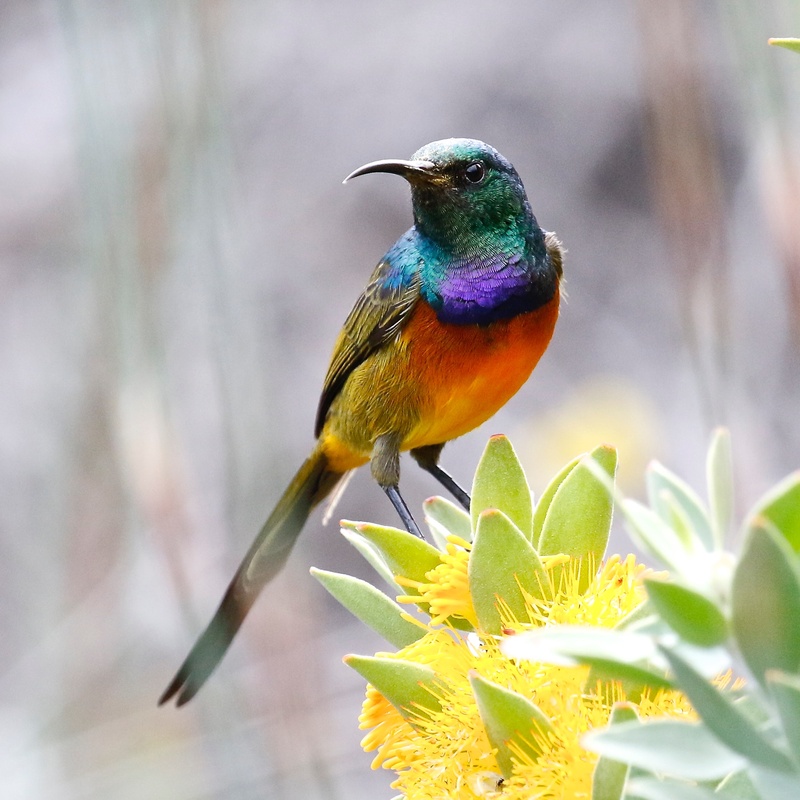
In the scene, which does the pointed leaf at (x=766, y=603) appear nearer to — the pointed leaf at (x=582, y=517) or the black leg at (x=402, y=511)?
the pointed leaf at (x=582, y=517)

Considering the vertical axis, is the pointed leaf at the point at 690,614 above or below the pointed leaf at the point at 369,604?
above

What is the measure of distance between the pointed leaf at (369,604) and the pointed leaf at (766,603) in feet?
1.73

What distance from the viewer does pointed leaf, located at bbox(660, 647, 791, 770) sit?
21.2 inches

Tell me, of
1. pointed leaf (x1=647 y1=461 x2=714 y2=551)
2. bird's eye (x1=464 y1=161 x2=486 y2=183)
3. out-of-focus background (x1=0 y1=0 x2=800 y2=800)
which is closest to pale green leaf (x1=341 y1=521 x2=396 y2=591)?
pointed leaf (x1=647 y1=461 x2=714 y2=551)

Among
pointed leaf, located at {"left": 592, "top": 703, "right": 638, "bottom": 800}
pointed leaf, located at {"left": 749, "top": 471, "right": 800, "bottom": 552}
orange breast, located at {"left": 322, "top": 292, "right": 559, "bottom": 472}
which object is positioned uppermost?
pointed leaf, located at {"left": 749, "top": 471, "right": 800, "bottom": 552}

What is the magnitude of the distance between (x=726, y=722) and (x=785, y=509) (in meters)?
0.11

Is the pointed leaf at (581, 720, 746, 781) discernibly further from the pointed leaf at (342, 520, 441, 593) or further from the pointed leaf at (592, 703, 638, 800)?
the pointed leaf at (342, 520, 441, 593)

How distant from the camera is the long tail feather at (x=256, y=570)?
201cm

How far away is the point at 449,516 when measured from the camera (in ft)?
3.99

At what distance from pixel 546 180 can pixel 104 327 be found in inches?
121

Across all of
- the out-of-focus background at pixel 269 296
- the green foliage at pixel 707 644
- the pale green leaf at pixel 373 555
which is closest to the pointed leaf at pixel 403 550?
the pale green leaf at pixel 373 555

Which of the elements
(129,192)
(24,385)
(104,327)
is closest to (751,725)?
(129,192)

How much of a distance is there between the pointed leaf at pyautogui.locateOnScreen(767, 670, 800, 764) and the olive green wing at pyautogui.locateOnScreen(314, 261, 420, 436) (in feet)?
5.28

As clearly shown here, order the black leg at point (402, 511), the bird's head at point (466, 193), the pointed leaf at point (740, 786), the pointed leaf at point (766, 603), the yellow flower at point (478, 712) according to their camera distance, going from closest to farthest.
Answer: the pointed leaf at point (766, 603)
the pointed leaf at point (740, 786)
the yellow flower at point (478, 712)
the bird's head at point (466, 193)
the black leg at point (402, 511)
